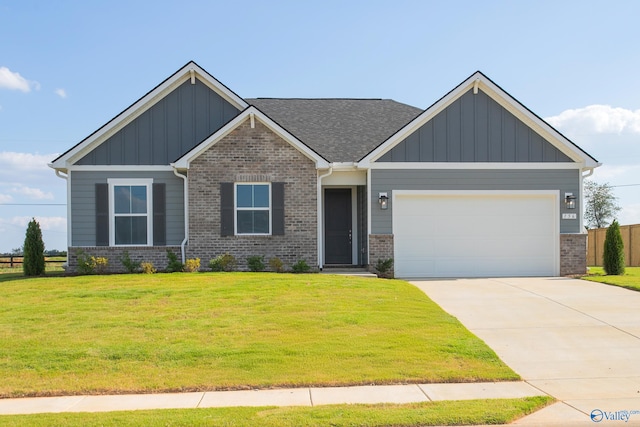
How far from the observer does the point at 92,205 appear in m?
16.6

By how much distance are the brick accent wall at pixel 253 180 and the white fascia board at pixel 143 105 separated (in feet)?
6.34

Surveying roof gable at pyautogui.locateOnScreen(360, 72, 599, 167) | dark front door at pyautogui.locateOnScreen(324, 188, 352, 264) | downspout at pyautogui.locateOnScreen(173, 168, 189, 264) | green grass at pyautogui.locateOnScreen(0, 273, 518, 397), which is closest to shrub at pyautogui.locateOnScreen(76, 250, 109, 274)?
downspout at pyautogui.locateOnScreen(173, 168, 189, 264)

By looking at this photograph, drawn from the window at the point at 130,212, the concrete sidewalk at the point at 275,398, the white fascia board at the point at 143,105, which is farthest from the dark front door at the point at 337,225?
the concrete sidewalk at the point at 275,398

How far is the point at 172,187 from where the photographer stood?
16.8m

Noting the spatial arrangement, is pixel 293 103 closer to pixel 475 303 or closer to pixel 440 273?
pixel 440 273

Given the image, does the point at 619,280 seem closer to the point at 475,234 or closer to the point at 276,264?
the point at 475,234

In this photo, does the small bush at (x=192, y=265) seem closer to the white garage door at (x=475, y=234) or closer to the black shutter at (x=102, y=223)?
the black shutter at (x=102, y=223)

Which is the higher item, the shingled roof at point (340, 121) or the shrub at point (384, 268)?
the shingled roof at point (340, 121)

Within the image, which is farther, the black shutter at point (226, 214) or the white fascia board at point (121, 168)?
the white fascia board at point (121, 168)

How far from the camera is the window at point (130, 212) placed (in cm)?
1661

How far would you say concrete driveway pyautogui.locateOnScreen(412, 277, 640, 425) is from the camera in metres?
6.44

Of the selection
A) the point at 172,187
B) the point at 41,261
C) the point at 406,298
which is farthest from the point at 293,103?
the point at 406,298

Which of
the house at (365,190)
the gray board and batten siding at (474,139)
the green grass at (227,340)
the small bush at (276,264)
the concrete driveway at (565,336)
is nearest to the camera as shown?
the concrete driveway at (565,336)

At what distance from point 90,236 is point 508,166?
12.3 m
